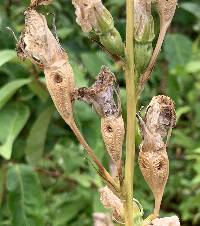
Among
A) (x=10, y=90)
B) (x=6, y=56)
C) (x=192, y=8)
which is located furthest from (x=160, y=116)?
(x=192, y=8)

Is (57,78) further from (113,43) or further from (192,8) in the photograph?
(192,8)

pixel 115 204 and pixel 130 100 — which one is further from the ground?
pixel 130 100

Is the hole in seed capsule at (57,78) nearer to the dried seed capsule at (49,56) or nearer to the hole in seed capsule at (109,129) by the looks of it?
the dried seed capsule at (49,56)

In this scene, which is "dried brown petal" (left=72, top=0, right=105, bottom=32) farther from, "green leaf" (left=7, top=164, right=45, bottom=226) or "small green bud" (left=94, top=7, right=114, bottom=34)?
"green leaf" (left=7, top=164, right=45, bottom=226)

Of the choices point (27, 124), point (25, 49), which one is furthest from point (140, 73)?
point (27, 124)

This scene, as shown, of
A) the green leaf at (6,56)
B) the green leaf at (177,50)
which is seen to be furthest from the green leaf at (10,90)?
the green leaf at (177,50)

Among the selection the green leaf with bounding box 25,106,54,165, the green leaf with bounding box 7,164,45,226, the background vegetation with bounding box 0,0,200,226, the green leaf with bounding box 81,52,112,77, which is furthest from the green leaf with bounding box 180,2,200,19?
the green leaf with bounding box 7,164,45,226
